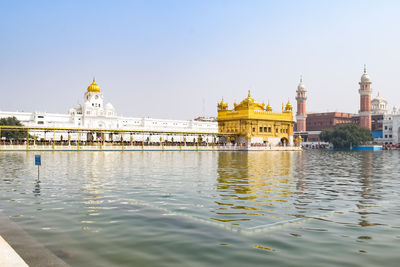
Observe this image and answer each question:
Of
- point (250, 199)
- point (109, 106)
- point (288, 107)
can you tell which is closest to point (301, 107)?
point (288, 107)

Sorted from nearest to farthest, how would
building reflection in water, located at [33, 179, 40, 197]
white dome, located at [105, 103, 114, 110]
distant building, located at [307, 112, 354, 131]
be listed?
building reflection in water, located at [33, 179, 40, 197] < white dome, located at [105, 103, 114, 110] < distant building, located at [307, 112, 354, 131]

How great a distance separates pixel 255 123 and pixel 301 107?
80.4 metres

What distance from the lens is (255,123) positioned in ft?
243

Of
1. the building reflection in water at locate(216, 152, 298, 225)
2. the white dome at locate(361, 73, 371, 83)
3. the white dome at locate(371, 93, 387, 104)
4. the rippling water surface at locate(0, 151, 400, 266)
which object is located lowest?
the rippling water surface at locate(0, 151, 400, 266)

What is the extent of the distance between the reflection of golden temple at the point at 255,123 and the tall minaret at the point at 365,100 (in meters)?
56.0

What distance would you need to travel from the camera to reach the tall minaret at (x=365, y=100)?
125881mm

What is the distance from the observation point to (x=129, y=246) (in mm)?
6066

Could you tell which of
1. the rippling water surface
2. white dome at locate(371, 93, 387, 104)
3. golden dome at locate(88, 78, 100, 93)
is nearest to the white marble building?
golden dome at locate(88, 78, 100, 93)

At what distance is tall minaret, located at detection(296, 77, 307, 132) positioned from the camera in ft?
481

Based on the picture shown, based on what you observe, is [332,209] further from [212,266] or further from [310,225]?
[212,266]

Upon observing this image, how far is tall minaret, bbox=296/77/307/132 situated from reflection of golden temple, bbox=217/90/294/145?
67411 mm

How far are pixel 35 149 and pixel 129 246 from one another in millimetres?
45435

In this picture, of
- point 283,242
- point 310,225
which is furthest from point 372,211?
point 283,242

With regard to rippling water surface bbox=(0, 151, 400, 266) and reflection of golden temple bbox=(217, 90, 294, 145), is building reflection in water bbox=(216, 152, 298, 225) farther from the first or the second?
reflection of golden temple bbox=(217, 90, 294, 145)
